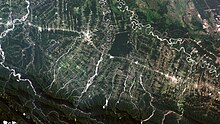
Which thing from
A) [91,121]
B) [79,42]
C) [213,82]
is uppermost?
[79,42]

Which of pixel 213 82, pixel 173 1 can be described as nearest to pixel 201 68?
pixel 213 82

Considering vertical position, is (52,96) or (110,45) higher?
(110,45)

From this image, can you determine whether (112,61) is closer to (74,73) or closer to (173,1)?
(74,73)
